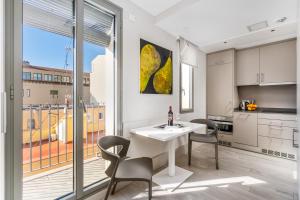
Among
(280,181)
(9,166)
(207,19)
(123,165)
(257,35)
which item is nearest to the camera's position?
(9,166)

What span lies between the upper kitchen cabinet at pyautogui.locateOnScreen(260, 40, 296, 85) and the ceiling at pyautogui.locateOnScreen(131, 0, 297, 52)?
0.64ft

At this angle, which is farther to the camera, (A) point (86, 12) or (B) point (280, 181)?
(B) point (280, 181)

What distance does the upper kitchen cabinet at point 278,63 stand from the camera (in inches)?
119

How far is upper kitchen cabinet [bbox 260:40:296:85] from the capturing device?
3023mm

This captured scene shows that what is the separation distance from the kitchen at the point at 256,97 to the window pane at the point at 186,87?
0.72 metres

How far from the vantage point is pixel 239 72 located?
367 cm

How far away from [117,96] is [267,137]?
3104 mm

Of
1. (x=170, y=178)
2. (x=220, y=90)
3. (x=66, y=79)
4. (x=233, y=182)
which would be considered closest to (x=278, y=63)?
(x=220, y=90)

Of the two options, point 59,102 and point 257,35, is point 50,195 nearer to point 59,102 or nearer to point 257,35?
point 59,102

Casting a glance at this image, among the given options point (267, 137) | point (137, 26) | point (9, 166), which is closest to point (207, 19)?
point (137, 26)

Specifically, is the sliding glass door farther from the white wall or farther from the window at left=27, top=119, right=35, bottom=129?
the white wall

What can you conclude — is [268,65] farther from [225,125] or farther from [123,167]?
[123,167]

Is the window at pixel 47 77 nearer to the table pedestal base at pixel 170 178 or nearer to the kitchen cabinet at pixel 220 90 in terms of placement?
the table pedestal base at pixel 170 178

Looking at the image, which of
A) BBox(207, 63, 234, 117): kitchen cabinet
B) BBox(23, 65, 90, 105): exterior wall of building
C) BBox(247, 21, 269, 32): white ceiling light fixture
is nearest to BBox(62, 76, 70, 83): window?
BBox(23, 65, 90, 105): exterior wall of building
